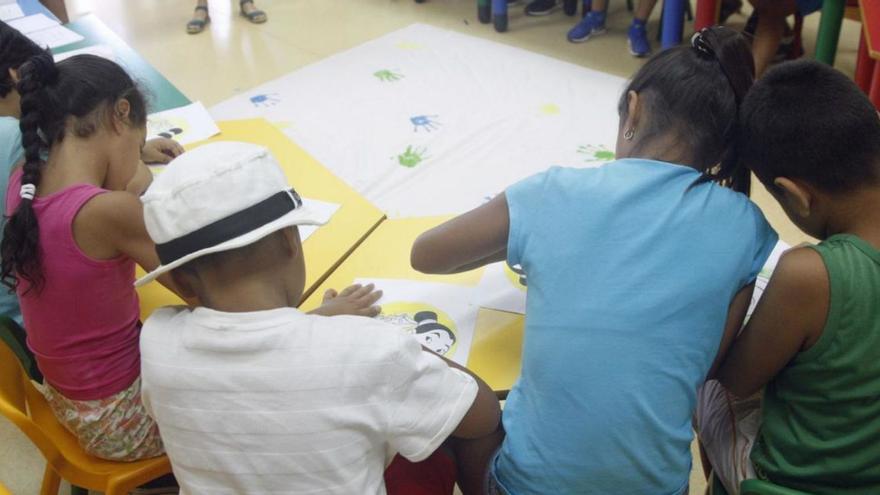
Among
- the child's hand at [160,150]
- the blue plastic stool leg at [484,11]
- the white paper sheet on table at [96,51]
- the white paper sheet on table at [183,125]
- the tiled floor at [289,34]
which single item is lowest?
the tiled floor at [289,34]

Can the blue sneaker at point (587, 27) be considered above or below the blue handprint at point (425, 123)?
below

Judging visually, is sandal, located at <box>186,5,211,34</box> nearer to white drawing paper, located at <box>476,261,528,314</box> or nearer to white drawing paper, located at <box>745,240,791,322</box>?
white drawing paper, located at <box>476,261,528,314</box>

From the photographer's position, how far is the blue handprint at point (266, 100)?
9.05 ft

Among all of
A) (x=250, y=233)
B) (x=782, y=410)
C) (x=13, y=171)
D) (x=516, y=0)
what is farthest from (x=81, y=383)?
(x=516, y=0)

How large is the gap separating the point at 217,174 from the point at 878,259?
83cm

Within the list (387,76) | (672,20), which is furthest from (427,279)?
(672,20)

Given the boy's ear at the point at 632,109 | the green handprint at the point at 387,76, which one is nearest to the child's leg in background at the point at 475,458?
the boy's ear at the point at 632,109

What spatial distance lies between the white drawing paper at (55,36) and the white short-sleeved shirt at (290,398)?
1.92 meters

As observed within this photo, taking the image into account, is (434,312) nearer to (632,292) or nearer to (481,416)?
(481,416)

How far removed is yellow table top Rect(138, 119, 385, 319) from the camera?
4.84 ft

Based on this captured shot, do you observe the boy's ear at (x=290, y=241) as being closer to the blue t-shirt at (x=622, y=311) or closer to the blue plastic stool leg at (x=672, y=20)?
the blue t-shirt at (x=622, y=311)

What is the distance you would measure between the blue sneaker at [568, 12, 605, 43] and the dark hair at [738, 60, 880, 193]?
2967mm

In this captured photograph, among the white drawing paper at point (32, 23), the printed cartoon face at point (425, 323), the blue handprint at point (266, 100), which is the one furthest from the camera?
the blue handprint at point (266, 100)

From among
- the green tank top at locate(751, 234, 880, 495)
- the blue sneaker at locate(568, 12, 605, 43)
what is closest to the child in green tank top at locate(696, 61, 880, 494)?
the green tank top at locate(751, 234, 880, 495)
